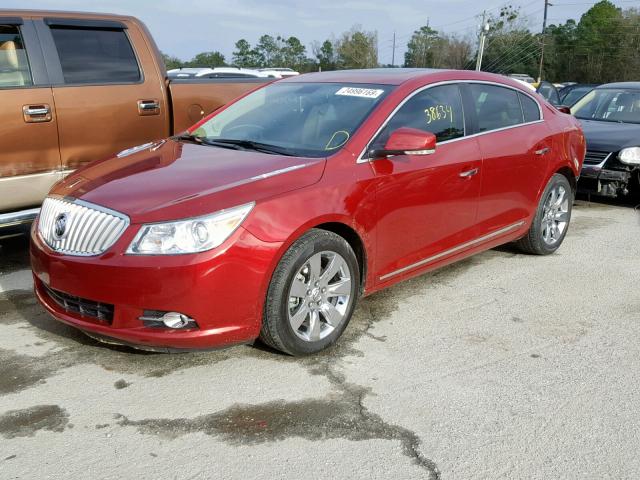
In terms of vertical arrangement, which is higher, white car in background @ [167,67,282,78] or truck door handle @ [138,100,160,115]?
white car in background @ [167,67,282,78]

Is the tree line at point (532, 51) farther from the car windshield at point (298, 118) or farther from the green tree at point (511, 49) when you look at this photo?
the car windshield at point (298, 118)

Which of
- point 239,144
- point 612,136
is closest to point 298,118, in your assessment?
point 239,144

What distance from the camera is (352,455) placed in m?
2.79

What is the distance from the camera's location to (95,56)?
5.68 meters

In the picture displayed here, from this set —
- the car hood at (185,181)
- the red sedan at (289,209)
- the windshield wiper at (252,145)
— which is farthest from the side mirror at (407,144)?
the windshield wiper at (252,145)

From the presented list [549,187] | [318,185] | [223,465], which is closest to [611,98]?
[549,187]

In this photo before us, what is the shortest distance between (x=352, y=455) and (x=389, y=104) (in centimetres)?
229

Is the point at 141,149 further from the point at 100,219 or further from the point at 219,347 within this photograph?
the point at 219,347

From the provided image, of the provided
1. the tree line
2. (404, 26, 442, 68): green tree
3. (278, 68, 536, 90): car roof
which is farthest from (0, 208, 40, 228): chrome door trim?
(404, 26, 442, 68): green tree

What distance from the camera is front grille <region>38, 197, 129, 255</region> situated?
10.7 feet

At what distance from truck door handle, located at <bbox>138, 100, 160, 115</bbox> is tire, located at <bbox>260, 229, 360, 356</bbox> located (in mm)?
2898

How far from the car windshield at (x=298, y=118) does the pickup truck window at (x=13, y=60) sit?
5.14ft

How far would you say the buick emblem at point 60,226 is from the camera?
11.4ft

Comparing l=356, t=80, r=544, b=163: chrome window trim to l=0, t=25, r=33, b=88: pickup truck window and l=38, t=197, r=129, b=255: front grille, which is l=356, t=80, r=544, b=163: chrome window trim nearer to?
l=38, t=197, r=129, b=255: front grille
